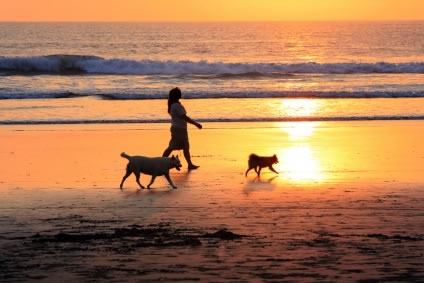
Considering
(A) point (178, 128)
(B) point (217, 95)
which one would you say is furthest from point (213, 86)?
(A) point (178, 128)

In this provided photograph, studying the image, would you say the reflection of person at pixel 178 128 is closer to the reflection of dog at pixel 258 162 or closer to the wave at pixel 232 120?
the reflection of dog at pixel 258 162

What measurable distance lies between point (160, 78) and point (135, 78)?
1165 millimetres

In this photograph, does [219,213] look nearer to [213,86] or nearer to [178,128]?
[178,128]

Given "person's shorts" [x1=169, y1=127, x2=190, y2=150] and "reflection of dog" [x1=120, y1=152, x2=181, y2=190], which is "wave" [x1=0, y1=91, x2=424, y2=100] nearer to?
"person's shorts" [x1=169, y1=127, x2=190, y2=150]

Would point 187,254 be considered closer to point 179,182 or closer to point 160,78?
point 179,182

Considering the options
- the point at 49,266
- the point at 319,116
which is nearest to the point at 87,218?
the point at 49,266

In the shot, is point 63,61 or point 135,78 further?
point 63,61

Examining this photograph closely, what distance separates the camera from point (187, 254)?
7.18 m

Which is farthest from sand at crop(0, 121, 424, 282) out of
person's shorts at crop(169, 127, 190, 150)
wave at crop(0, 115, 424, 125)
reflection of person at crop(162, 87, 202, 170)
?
wave at crop(0, 115, 424, 125)

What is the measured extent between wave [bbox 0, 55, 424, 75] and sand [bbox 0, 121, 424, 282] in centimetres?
2590

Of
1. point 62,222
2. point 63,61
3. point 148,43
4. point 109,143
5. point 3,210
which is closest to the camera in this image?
point 62,222

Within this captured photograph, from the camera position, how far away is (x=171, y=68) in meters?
42.8

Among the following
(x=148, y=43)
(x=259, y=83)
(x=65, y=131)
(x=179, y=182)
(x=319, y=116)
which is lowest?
(x=179, y=182)

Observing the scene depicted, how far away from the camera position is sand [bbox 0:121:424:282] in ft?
22.3
